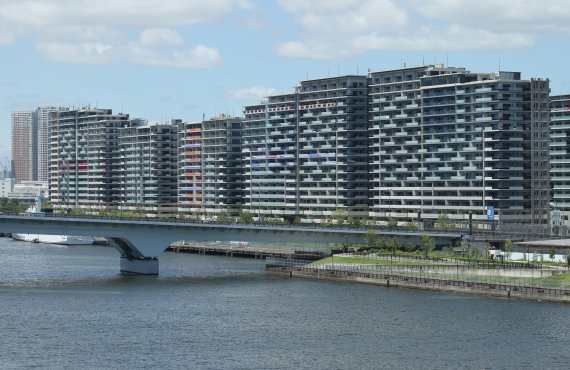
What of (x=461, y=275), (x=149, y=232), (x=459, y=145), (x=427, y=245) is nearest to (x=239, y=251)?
(x=459, y=145)

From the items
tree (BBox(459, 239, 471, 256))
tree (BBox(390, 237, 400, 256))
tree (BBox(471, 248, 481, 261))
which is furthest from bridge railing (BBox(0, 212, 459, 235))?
tree (BBox(471, 248, 481, 261))

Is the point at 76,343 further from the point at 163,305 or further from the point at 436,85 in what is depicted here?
the point at 436,85

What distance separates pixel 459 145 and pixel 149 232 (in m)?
67.9

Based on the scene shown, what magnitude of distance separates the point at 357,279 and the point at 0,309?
1617 inches

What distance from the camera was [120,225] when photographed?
4906 inches

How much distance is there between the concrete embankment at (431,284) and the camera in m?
96.1

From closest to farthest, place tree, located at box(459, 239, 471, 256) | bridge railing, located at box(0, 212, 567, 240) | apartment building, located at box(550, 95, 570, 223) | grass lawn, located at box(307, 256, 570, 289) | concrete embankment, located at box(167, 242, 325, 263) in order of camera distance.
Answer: grass lawn, located at box(307, 256, 570, 289) → bridge railing, located at box(0, 212, 567, 240) → tree, located at box(459, 239, 471, 256) → concrete embankment, located at box(167, 242, 325, 263) → apartment building, located at box(550, 95, 570, 223)

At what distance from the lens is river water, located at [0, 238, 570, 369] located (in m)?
68.1

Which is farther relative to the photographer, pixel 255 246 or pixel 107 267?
pixel 255 246

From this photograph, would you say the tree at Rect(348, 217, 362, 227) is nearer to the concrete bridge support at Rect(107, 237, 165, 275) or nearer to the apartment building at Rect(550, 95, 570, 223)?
the apartment building at Rect(550, 95, 570, 223)

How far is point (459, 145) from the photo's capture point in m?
177

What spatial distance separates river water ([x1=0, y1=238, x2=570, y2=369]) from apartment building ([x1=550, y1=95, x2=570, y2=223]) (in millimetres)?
82160

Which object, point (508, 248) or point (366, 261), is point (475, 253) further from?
point (366, 261)

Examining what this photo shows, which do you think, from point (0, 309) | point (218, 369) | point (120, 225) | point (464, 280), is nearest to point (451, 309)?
point (464, 280)
